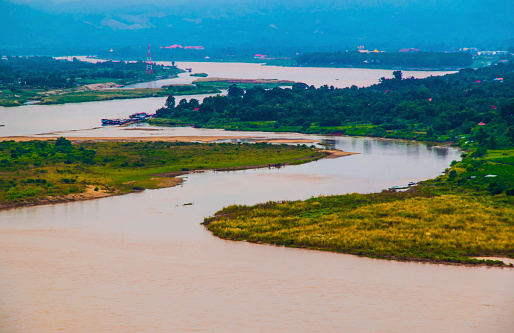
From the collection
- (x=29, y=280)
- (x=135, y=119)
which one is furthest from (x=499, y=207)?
(x=135, y=119)

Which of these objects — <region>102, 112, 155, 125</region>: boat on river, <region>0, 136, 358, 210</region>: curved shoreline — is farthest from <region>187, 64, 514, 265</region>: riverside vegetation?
<region>102, 112, 155, 125</region>: boat on river

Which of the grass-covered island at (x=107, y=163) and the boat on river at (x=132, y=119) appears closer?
the grass-covered island at (x=107, y=163)

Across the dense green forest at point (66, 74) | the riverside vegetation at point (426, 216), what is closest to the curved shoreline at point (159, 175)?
the riverside vegetation at point (426, 216)

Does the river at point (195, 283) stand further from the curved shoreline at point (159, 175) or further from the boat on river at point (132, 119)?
the boat on river at point (132, 119)

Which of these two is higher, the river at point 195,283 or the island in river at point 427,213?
the island in river at point 427,213

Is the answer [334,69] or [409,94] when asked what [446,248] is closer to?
[409,94]

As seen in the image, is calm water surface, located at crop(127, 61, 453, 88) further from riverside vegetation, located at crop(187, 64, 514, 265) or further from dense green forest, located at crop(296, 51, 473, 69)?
riverside vegetation, located at crop(187, 64, 514, 265)

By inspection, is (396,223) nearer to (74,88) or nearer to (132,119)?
(132,119)
